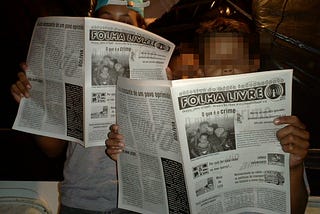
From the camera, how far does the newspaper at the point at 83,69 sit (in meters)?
1.00

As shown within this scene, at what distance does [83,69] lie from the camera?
1014 millimetres

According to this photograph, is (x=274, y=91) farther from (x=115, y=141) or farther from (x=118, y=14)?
(x=118, y=14)

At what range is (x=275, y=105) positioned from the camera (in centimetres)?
85

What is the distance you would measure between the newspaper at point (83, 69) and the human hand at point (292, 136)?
15.6 inches

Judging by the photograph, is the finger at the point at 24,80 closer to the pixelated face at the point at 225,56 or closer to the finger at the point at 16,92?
the finger at the point at 16,92

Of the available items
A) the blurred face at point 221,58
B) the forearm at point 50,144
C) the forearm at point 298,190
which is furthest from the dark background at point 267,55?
the blurred face at point 221,58

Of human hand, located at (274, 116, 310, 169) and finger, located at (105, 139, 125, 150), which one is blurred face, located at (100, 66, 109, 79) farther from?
human hand, located at (274, 116, 310, 169)

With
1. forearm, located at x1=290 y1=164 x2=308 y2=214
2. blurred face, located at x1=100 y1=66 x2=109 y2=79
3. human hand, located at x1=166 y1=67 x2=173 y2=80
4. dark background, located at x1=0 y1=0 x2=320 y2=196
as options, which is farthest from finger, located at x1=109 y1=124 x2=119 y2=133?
dark background, located at x1=0 y1=0 x2=320 y2=196

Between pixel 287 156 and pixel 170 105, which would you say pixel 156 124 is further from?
pixel 287 156

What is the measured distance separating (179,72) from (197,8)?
89cm

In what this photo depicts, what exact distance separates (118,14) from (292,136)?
0.69 m

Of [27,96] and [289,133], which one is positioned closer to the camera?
[289,133]

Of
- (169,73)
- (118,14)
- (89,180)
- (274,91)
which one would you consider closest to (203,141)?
(274,91)

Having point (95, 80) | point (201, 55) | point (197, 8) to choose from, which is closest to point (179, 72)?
point (201, 55)
